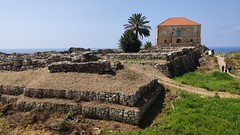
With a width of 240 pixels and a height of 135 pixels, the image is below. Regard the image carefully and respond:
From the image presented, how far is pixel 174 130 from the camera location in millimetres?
12086

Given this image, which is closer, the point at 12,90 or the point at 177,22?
the point at 12,90

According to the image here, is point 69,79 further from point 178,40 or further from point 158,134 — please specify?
point 178,40

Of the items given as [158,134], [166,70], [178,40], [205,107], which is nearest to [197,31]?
[178,40]

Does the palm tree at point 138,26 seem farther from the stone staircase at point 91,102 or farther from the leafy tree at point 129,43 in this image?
the stone staircase at point 91,102

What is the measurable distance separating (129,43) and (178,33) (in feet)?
80.9

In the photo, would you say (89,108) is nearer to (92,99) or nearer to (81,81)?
(92,99)

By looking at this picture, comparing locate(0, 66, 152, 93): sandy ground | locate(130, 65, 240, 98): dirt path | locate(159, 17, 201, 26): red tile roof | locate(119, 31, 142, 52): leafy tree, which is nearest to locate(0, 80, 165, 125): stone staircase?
locate(0, 66, 152, 93): sandy ground

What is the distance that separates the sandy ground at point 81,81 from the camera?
47.9 feet

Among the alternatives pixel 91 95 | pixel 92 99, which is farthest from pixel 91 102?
pixel 91 95

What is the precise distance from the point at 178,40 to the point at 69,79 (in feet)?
169

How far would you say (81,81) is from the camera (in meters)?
15.4

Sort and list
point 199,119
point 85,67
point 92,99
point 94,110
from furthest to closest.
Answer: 1. point 85,67
2. point 92,99
3. point 94,110
4. point 199,119

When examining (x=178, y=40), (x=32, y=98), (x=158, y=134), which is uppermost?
(x=178, y=40)

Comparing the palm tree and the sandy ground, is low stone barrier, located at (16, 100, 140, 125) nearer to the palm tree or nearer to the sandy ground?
the sandy ground
